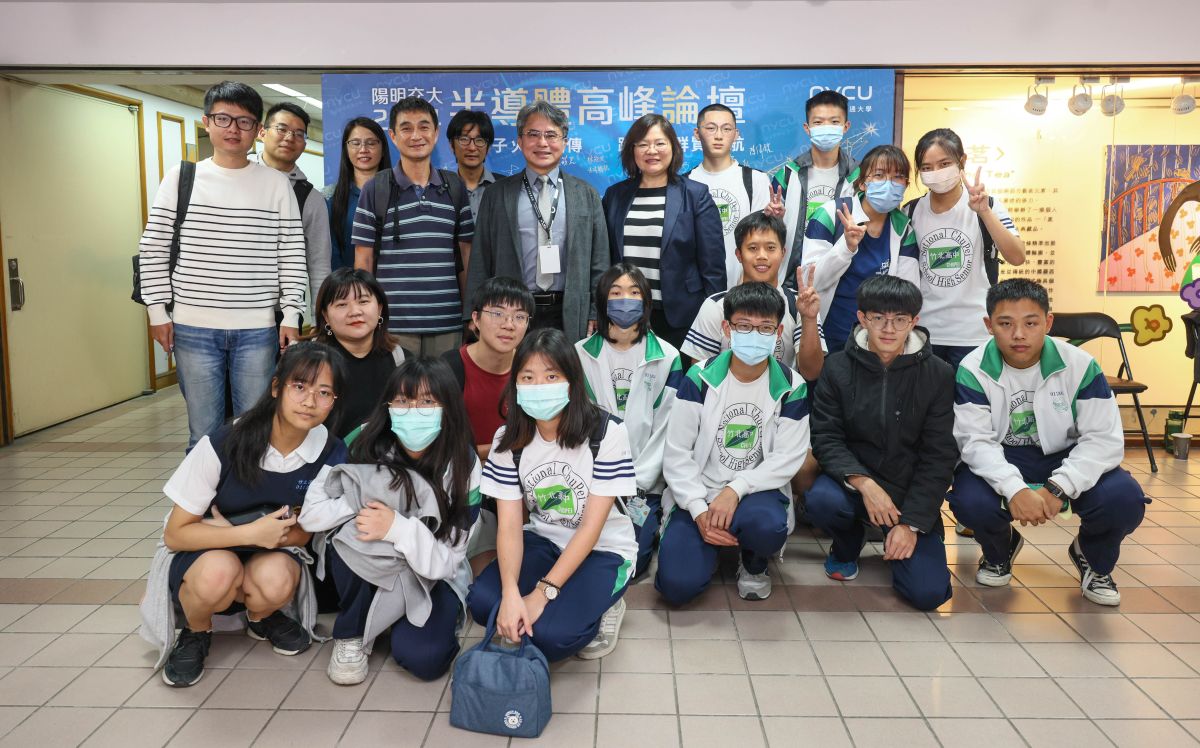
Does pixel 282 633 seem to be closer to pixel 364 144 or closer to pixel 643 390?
pixel 643 390

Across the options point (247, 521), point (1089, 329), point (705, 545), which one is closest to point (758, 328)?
point (705, 545)

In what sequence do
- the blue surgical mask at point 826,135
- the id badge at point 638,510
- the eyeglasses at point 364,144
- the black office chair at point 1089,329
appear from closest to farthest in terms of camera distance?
the id badge at point 638,510 < the blue surgical mask at point 826,135 < the eyeglasses at point 364,144 < the black office chair at point 1089,329

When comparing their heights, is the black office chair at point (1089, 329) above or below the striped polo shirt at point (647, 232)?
below

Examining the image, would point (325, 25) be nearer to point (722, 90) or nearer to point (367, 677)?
point (722, 90)

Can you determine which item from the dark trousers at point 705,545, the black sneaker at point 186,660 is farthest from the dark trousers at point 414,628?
the dark trousers at point 705,545

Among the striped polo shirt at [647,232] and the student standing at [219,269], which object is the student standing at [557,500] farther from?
the student standing at [219,269]

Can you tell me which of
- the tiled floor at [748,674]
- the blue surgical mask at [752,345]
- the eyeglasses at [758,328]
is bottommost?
the tiled floor at [748,674]

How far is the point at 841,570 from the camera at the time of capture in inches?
137

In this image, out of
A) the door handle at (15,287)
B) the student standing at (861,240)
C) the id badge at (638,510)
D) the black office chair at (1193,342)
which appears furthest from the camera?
the door handle at (15,287)

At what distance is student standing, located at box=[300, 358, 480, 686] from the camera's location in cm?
262

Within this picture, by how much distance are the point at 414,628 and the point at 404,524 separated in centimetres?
34

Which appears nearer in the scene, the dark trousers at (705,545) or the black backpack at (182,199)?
the dark trousers at (705,545)

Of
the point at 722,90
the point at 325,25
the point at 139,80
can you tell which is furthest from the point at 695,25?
the point at 139,80

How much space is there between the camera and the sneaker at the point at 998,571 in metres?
3.38
